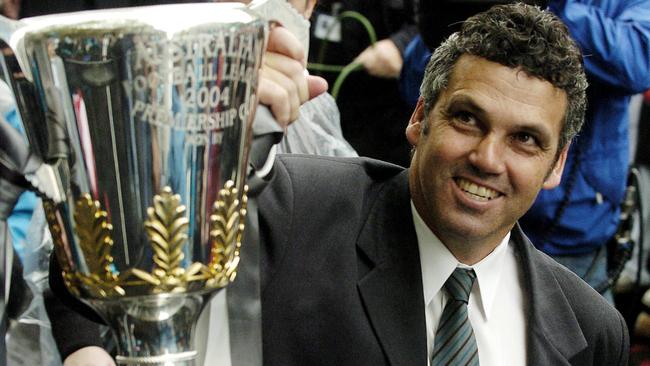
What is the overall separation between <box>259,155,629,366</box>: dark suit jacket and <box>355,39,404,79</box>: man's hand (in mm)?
749

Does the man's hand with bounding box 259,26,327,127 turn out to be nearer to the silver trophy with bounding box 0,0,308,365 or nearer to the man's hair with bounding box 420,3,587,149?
the silver trophy with bounding box 0,0,308,365

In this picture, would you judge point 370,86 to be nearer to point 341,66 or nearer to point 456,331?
point 341,66

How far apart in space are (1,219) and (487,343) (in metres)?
1.00

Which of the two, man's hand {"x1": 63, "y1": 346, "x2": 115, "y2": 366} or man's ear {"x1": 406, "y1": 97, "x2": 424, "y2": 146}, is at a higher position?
man's ear {"x1": 406, "y1": 97, "x2": 424, "y2": 146}

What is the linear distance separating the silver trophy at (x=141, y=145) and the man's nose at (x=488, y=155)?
822 mm

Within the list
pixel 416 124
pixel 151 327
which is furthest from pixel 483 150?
pixel 151 327

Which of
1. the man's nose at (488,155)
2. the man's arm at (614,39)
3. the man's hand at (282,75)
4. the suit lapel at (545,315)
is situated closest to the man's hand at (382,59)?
the man's arm at (614,39)

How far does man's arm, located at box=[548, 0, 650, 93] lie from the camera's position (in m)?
2.24

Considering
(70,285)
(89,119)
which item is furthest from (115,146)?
(70,285)

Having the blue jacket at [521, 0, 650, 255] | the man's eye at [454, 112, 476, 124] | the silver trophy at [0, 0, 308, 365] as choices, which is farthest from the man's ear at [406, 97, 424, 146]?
the silver trophy at [0, 0, 308, 365]

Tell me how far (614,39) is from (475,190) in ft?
2.32

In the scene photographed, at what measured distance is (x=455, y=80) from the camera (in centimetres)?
179

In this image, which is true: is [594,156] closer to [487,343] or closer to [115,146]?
[487,343]

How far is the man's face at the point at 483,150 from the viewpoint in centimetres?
172
